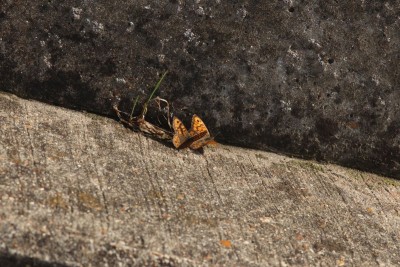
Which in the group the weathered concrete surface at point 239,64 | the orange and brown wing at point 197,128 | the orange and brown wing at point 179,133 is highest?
the weathered concrete surface at point 239,64

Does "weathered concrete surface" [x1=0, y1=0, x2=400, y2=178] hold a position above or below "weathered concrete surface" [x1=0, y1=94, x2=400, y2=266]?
above

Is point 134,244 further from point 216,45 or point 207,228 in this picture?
point 216,45

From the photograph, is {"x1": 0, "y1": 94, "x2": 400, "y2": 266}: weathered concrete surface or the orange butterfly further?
the orange butterfly

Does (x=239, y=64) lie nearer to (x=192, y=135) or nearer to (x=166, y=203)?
(x=192, y=135)

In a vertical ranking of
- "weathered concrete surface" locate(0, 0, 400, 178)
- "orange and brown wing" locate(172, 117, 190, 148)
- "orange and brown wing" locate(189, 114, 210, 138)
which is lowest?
"orange and brown wing" locate(172, 117, 190, 148)

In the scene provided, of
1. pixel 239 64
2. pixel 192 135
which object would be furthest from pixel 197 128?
pixel 239 64
